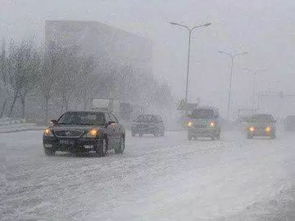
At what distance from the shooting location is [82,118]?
22.1 metres

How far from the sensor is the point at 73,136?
2059 cm

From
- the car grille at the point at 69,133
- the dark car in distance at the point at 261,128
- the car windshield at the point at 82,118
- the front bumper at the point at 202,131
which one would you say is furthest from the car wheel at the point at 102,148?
the dark car in distance at the point at 261,128

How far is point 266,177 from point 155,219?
23.3 feet

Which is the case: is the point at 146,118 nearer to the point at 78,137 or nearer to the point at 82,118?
the point at 82,118

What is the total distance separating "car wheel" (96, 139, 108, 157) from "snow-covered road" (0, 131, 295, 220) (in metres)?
0.83

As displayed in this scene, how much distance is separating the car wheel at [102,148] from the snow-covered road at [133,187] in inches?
32.8

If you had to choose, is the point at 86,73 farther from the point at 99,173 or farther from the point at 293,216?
the point at 293,216

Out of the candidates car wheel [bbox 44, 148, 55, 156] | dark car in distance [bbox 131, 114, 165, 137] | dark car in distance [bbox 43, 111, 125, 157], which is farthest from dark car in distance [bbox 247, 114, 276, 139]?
car wheel [bbox 44, 148, 55, 156]

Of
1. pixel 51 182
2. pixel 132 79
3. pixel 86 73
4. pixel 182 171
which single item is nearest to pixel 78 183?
pixel 51 182

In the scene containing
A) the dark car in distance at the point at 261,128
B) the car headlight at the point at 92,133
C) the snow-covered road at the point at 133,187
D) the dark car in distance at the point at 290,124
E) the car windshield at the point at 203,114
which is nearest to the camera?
the snow-covered road at the point at 133,187

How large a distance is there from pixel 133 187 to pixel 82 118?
9919 mm

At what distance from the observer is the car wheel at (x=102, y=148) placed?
20692 millimetres

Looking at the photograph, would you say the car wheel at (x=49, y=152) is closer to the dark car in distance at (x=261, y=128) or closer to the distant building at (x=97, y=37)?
the dark car in distance at (x=261, y=128)

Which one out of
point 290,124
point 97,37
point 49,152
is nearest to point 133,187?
point 49,152
